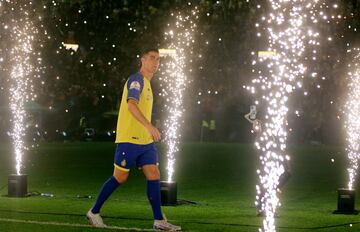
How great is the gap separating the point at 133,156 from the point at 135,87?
808mm

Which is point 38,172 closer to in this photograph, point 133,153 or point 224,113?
point 133,153

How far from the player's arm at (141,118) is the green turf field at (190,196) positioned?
4.42ft

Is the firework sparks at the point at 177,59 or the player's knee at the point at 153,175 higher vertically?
the firework sparks at the point at 177,59

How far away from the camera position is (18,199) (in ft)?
56.3

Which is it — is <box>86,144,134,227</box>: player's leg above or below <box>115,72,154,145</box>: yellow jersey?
below

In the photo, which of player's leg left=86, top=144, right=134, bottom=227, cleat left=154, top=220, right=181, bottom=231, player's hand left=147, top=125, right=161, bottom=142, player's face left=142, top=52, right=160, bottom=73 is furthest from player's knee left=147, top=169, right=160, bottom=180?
player's face left=142, top=52, right=160, bottom=73

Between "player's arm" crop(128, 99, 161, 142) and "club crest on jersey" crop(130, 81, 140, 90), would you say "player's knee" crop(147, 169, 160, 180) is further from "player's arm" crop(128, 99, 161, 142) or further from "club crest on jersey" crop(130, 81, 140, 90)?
"club crest on jersey" crop(130, 81, 140, 90)

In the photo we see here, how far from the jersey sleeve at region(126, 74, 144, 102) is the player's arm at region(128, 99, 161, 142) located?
0.06 meters

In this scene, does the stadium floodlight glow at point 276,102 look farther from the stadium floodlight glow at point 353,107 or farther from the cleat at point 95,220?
the stadium floodlight glow at point 353,107

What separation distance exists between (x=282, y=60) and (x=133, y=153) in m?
2.04

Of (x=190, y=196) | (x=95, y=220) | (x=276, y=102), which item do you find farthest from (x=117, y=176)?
(x=190, y=196)

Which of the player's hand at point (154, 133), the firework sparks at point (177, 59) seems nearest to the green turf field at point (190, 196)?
the player's hand at point (154, 133)

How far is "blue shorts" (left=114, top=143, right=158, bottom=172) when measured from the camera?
1247cm

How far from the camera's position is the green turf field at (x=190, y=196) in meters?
13.5
